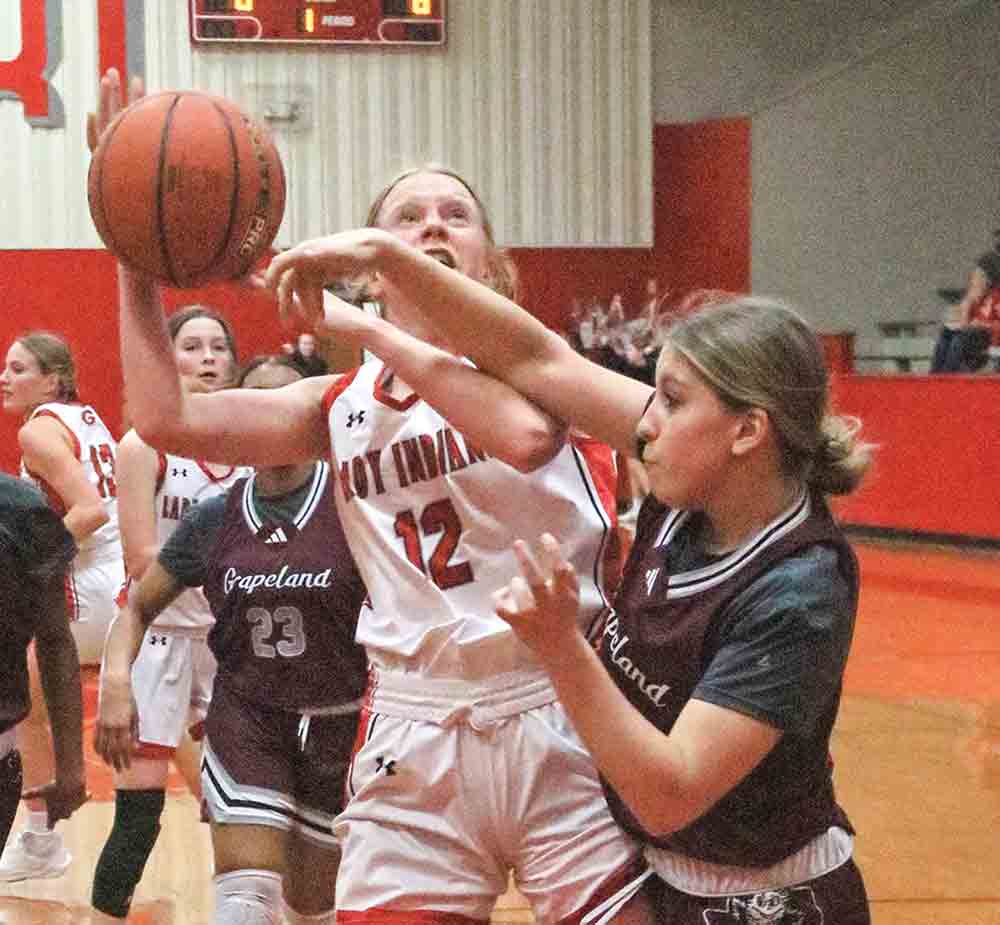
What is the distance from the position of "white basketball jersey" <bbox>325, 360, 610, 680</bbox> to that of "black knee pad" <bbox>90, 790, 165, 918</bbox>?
2.02 metres

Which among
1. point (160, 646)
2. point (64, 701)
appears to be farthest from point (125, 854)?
point (64, 701)

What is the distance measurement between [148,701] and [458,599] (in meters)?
2.36

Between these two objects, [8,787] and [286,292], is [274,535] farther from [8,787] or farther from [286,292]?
[286,292]

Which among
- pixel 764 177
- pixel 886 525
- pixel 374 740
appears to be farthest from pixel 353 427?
pixel 764 177

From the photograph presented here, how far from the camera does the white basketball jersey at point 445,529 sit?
8.48 feet

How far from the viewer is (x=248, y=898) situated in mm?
3318

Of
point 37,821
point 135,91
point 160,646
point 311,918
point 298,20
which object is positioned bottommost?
point 37,821

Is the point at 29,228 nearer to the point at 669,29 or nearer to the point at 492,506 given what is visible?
the point at 669,29

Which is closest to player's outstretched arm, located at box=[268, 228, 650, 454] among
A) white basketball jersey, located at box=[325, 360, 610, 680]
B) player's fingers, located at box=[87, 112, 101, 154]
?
white basketball jersey, located at box=[325, 360, 610, 680]

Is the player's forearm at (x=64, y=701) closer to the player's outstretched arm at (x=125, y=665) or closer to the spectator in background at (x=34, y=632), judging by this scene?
the spectator in background at (x=34, y=632)

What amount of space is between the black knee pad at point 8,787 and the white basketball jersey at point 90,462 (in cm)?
305

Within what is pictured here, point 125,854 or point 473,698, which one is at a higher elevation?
point 473,698

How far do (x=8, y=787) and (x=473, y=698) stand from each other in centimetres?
97

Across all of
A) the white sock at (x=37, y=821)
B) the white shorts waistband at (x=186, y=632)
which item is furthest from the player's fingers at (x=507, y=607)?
the white sock at (x=37, y=821)
